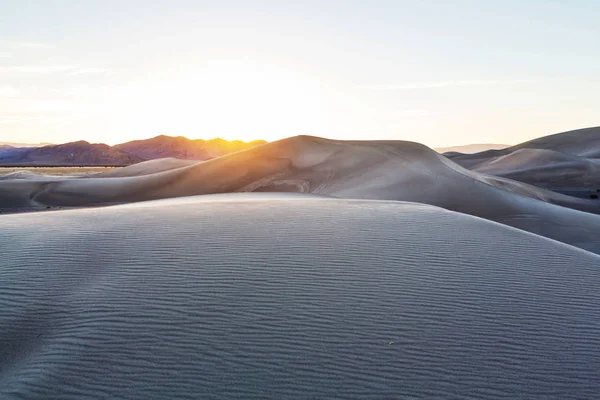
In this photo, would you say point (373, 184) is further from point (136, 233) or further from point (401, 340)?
point (401, 340)

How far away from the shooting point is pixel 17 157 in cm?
12850

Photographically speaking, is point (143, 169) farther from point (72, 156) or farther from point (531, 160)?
point (72, 156)

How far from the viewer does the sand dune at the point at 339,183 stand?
1350 cm

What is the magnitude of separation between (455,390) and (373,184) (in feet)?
43.9

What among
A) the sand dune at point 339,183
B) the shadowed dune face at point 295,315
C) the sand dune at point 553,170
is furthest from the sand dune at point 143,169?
the shadowed dune face at point 295,315

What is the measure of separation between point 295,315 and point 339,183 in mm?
13666

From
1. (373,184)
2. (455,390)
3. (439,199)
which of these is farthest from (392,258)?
(373,184)

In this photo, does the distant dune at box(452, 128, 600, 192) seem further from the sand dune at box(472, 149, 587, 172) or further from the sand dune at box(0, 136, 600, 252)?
the sand dune at box(0, 136, 600, 252)

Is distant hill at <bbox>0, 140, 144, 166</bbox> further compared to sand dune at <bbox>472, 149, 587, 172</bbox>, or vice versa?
distant hill at <bbox>0, 140, 144, 166</bbox>

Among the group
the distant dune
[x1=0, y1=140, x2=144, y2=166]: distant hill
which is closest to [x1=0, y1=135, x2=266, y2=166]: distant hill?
[x1=0, y1=140, x2=144, y2=166]: distant hill

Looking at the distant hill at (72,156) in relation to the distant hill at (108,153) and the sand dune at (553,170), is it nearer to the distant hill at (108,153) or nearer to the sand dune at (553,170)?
the distant hill at (108,153)

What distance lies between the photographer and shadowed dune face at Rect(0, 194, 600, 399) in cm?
281

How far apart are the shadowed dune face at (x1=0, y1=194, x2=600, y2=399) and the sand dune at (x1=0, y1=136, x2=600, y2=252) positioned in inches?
326

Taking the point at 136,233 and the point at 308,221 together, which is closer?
the point at 136,233
